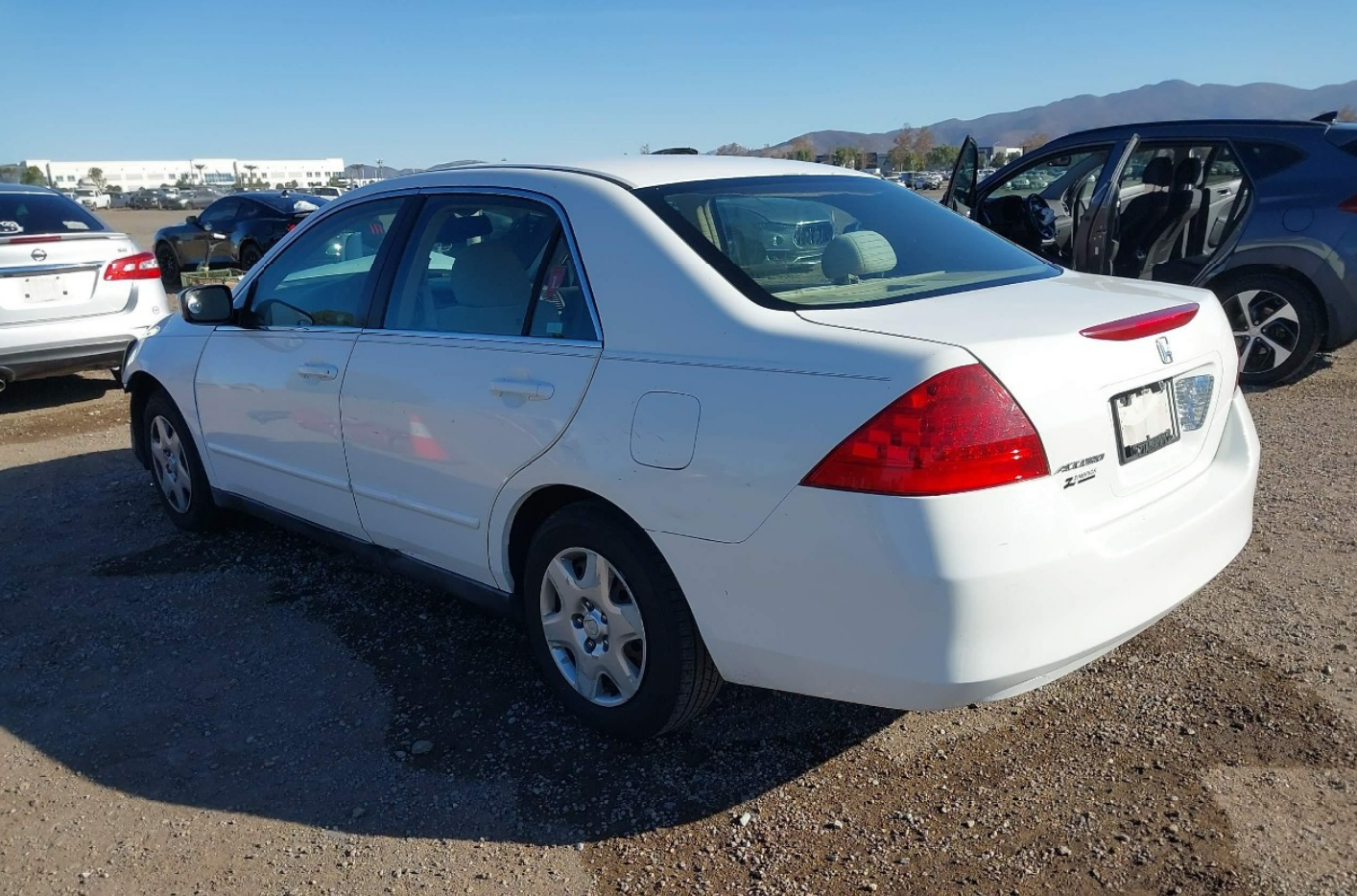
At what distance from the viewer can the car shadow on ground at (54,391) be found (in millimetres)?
8453

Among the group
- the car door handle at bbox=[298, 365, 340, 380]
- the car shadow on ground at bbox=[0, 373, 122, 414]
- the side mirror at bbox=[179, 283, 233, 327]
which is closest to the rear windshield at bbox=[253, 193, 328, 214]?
the car shadow on ground at bbox=[0, 373, 122, 414]

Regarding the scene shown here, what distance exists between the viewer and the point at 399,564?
3.80 m

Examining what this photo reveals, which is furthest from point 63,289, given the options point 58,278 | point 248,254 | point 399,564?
point 248,254

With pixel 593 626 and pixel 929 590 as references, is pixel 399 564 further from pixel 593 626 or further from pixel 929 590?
pixel 929 590

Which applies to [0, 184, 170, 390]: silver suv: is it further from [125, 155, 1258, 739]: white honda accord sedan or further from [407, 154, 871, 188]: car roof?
[407, 154, 871, 188]: car roof

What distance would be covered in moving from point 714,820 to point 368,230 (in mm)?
2519

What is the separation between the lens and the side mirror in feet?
14.4

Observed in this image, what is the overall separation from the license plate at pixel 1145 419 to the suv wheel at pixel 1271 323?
483cm

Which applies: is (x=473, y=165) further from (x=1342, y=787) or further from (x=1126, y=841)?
(x=1342, y=787)

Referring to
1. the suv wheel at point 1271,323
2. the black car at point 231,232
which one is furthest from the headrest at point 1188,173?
the black car at point 231,232

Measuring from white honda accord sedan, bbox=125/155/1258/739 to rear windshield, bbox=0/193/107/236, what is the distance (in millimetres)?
4814

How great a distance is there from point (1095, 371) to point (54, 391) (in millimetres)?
9033

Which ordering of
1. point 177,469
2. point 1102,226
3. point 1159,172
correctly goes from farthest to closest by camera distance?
point 1159,172, point 1102,226, point 177,469

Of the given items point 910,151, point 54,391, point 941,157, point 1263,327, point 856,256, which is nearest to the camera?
point 856,256
